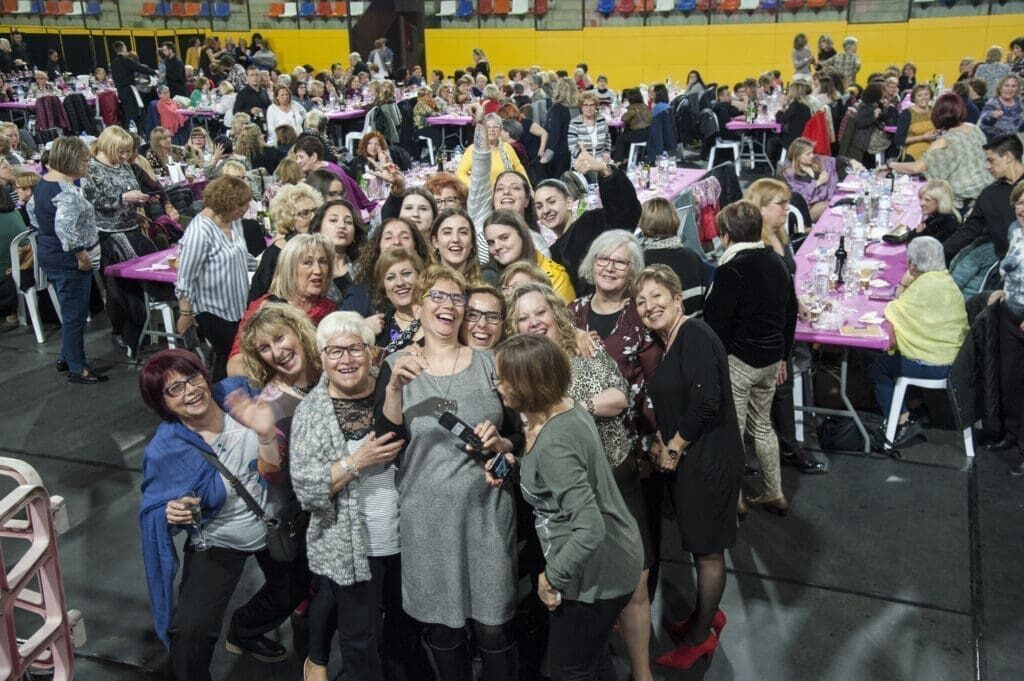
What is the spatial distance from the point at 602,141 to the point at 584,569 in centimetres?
699

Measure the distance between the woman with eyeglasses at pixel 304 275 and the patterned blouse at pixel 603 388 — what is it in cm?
126

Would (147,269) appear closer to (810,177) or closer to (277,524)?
(277,524)

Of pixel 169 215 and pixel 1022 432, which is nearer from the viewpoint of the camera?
pixel 1022 432

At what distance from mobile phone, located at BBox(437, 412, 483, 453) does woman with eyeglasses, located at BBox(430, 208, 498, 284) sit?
127 cm

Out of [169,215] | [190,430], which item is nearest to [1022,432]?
[190,430]

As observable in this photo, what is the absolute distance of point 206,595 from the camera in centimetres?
274

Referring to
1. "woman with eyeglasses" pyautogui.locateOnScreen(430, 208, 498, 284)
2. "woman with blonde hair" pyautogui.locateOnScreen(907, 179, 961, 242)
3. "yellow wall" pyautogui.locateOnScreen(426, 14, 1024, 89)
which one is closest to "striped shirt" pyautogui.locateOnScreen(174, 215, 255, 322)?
"woman with eyeglasses" pyautogui.locateOnScreen(430, 208, 498, 284)

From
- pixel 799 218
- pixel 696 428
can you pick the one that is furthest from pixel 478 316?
pixel 799 218

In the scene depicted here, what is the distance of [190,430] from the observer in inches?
107

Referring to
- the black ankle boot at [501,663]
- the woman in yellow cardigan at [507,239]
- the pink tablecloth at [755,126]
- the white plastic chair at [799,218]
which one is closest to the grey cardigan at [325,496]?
the black ankle boot at [501,663]

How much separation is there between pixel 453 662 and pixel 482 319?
1.04 m

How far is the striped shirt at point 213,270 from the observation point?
176 inches

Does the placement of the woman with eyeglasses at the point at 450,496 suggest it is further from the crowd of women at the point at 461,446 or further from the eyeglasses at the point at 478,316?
the eyeglasses at the point at 478,316

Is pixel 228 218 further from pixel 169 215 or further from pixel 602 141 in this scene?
pixel 602 141
